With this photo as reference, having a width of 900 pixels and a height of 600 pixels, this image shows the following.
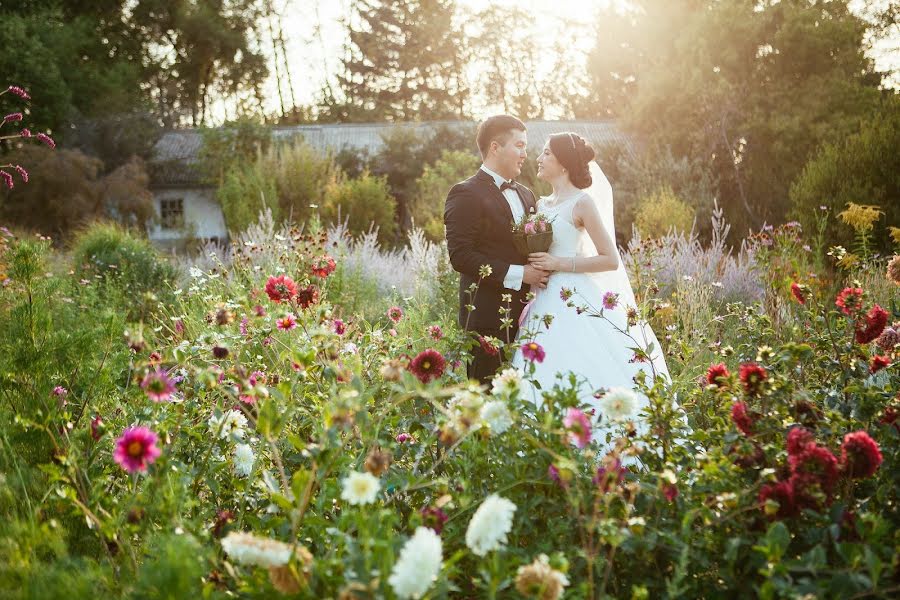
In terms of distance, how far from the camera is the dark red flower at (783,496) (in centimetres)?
157

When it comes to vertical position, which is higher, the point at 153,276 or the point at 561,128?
the point at 561,128

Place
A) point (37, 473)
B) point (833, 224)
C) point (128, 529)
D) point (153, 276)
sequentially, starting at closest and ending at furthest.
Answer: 1. point (128, 529)
2. point (37, 473)
3. point (153, 276)
4. point (833, 224)

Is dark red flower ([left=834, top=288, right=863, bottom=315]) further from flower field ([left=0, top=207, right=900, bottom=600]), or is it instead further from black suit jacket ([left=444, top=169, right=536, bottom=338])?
black suit jacket ([left=444, top=169, right=536, bottom=338])

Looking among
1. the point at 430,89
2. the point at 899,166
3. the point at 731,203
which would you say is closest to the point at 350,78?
the point at 430,89

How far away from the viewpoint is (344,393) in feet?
4.87

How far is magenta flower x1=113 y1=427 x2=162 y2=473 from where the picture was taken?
1511 millimetres

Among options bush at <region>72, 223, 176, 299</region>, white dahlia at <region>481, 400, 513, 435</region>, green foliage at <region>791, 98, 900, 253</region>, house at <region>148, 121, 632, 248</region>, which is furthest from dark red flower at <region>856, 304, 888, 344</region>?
house at <region>148, 121, 632, 248</region>

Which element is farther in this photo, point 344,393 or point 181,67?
point 181,67

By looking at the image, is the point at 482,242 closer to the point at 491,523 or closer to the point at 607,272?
the point at 607,272

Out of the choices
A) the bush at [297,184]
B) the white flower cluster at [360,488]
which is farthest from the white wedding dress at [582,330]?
the bush at [297,184]

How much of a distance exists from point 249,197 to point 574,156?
9.32 m

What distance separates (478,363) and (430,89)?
33174 mm

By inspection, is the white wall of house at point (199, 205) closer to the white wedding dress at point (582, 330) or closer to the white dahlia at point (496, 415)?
the white wedding dress at point (582, 330)

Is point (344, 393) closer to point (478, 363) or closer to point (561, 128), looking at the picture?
point (478, 363)
